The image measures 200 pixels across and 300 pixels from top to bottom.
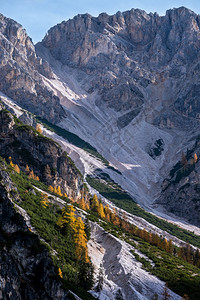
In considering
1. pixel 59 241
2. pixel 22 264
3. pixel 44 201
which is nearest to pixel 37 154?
pixel 44 201

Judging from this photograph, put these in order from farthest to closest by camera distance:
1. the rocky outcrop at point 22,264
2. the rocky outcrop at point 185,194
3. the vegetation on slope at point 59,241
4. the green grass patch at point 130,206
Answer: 1. the rocky outcrop at point 185,194
2. the green grass patch at point 130,206
3. the vegetation on slope at point 59,241
4. the rocky outcrop at point 22,264

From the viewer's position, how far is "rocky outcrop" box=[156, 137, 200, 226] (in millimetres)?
179875

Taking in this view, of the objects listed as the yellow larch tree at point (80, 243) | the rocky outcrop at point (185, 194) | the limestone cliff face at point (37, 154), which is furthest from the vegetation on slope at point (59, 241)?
the rocky outcrop at point (185, 194)

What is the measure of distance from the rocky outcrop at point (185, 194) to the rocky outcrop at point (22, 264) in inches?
5399

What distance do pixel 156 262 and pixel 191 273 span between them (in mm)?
7008

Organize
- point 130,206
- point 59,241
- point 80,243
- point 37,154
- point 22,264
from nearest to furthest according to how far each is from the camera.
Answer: point 22,264 → point 59,241 → point 80,243 → point 37,154 → point 130,206

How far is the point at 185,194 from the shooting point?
611 ft

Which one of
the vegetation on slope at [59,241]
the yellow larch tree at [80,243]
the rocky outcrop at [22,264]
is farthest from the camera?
the yellow larch tree at [80,243]

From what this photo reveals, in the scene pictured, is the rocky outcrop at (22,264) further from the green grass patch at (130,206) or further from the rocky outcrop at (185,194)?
the rocky outcrop at (185,194)

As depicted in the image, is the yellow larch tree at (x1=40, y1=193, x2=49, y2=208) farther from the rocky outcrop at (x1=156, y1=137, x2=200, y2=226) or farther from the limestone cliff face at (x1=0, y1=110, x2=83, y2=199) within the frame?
the rocky outcrop at (x1=156, y1=137, x2=200, y2=226)

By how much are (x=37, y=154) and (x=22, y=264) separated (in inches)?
2947

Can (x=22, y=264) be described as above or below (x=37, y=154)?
below

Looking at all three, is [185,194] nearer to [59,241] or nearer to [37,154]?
[37,154]

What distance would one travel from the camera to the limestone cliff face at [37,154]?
115062mm
